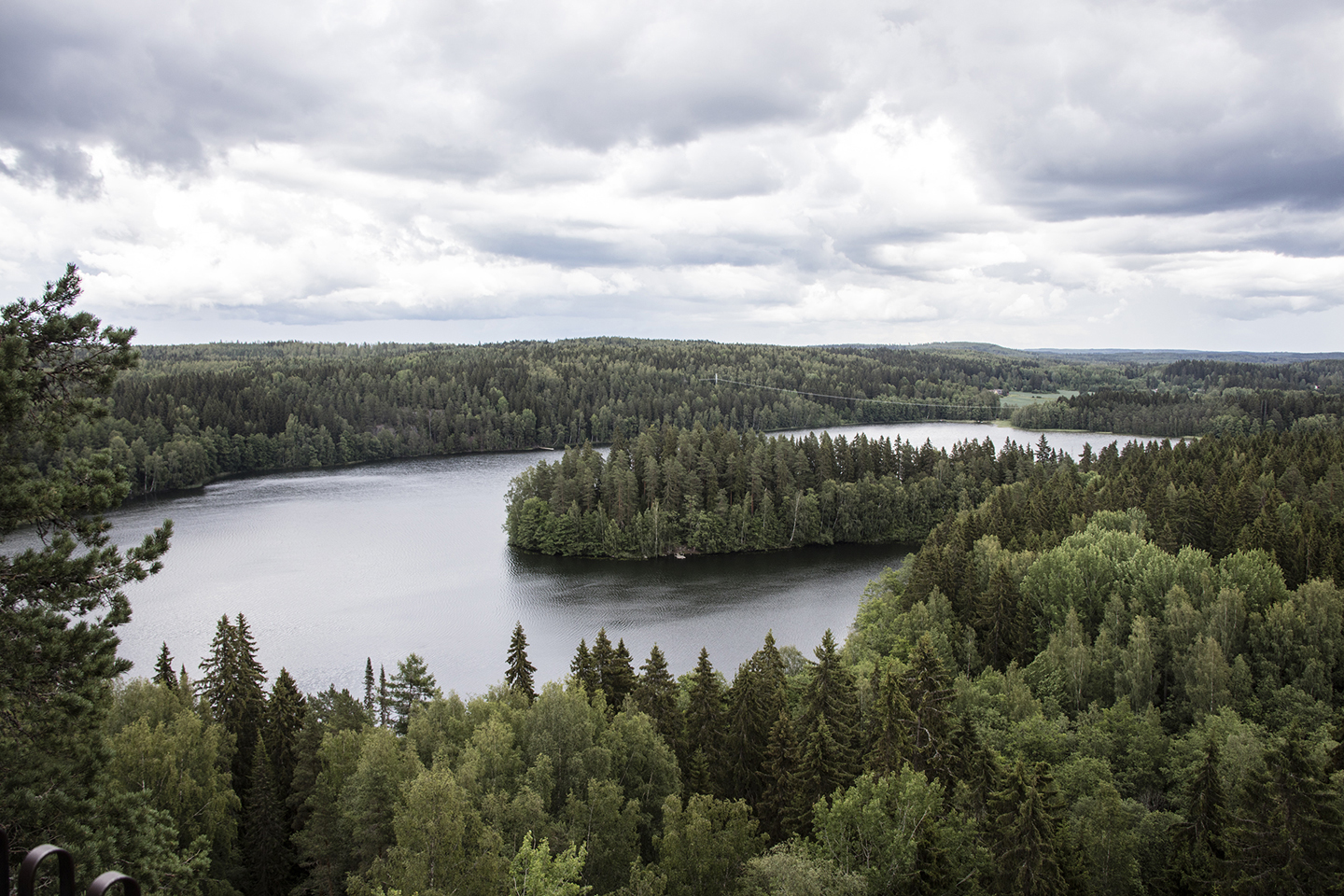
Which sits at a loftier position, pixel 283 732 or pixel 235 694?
pixel 235 694

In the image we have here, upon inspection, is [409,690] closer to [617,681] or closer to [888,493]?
[617,681]

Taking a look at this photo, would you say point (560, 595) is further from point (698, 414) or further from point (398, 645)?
point (698, 414)

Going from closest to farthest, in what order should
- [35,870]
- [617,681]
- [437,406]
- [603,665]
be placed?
[35,870], [617,681], [603,665], [437,406]

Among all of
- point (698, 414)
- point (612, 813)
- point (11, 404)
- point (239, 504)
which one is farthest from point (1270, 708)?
point (698, 414)

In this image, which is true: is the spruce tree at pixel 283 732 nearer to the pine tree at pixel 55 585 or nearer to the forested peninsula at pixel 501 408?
the pine tree at pixel 55 585

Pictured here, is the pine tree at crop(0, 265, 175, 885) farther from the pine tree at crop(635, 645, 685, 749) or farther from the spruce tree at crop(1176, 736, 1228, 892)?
the spruce tree at crop(1176, 736, 1228, 892)

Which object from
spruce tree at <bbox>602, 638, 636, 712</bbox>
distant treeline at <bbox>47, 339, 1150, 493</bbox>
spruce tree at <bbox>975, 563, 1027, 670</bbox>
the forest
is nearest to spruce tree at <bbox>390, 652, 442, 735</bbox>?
the forest

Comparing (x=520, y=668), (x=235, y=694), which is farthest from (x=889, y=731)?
(x=235, y=694)
